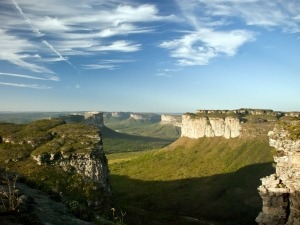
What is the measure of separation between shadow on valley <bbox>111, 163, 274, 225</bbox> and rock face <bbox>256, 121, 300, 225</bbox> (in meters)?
46.6

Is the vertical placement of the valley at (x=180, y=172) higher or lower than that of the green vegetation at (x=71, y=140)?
lower

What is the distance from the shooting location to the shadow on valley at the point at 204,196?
108 meters

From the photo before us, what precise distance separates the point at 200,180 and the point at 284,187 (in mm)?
99398

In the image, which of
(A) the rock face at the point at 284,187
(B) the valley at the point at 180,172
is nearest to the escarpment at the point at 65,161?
(B) the valley at the point at 180,172

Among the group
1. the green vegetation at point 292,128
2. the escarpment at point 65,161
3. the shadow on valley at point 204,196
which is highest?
the green vegetation at point 292,128

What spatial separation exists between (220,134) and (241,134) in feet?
56.0

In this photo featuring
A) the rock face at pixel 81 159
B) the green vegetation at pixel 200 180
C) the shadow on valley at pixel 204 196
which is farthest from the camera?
the green vegetation at pixel 200 180

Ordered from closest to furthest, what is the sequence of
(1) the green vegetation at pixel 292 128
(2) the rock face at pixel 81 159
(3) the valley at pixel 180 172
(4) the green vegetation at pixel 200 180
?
(1) the green vegetation at pixel 292 128 < (2) the rock face at pixel 81 159 < (3) the valley at pixel 180 172 < (4) the green vegetation at pixel 200 180

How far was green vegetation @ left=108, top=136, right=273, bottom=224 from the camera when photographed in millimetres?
113750

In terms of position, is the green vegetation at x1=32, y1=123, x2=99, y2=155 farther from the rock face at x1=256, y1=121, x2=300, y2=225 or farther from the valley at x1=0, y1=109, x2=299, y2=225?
the rock face at x1=256, y1=121, x2=300, y2=225

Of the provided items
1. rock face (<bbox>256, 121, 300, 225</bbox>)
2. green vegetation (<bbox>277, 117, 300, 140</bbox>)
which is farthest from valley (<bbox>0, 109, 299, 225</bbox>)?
rock face (<bbox>256, 121, 300, 225</bbox>)

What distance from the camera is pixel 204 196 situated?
12731 cm

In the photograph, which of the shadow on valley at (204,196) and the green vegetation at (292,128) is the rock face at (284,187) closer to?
the green vegetation at (292,128)

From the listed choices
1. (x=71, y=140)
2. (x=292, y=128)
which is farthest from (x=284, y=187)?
(x=71, y=140)
